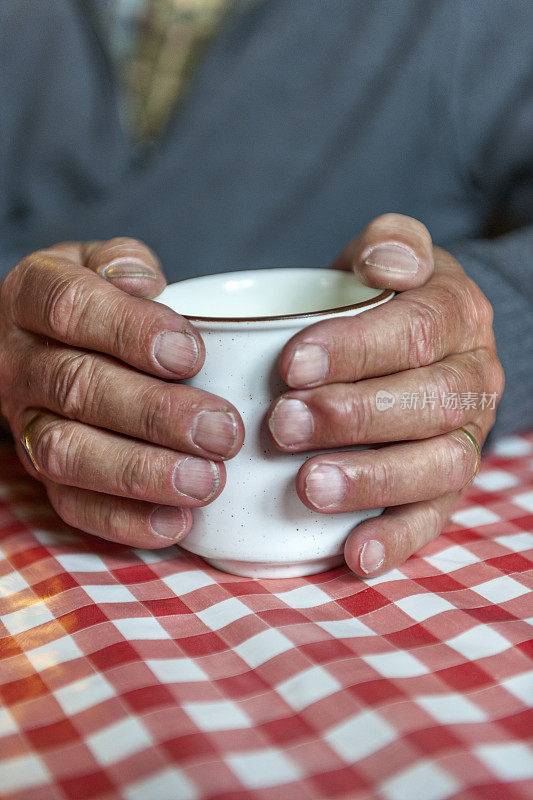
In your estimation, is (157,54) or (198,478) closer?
(198,478)

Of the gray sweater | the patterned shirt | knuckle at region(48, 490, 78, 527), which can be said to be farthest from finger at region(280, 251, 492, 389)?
the patterned shirt

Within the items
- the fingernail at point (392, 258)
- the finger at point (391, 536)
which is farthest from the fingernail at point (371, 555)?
the fingernail at point (392, 258)

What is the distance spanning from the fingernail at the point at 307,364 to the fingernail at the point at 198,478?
0.26ft

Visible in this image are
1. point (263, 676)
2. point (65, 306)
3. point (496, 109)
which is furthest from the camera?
point (496, 109)

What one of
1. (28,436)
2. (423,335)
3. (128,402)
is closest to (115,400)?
(128,402)

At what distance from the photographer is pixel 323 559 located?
0.52 metres

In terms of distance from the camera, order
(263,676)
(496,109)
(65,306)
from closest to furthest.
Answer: (263,676), (65,306), (496,109)

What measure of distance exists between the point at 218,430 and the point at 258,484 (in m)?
0.05

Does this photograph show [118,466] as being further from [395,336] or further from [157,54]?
[157,54]

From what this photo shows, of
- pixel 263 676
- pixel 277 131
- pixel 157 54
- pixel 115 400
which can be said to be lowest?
pixel 263 676

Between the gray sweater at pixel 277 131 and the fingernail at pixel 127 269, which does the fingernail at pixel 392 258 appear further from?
the gray sweater at pixel 277 131

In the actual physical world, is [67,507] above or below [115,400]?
below

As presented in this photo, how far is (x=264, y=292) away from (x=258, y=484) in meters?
0.19

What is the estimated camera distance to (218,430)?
46cm
